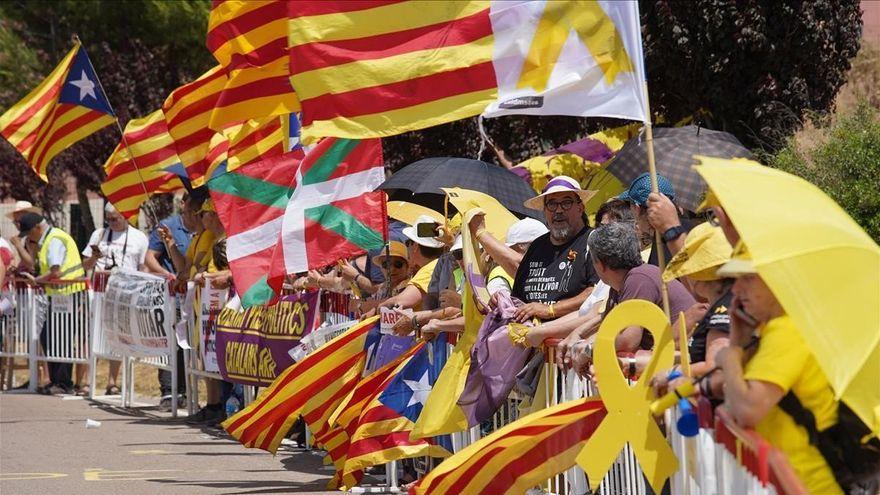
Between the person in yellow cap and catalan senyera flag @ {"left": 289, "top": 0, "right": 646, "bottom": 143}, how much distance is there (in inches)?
67.5

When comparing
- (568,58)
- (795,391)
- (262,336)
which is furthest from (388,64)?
(262,336)

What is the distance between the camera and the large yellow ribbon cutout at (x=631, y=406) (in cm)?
593

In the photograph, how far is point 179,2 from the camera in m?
29.7

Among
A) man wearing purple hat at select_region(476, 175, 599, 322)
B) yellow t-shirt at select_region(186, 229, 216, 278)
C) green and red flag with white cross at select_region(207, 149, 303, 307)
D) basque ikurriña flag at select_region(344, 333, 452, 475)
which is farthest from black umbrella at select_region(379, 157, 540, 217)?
man wearing purple hat at select_region(476, 175, 599, 322)

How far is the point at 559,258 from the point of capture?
8.82m

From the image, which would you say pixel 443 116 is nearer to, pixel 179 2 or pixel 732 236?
pixel 732 236

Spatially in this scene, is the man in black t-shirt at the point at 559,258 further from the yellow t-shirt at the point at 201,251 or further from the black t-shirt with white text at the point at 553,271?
the yellow t-shirt at the point at 201,251

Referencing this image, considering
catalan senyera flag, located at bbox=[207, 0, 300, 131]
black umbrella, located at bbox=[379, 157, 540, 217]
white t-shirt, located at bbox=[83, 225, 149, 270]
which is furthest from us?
white t-shirt, located at bbox=[83, 225, 149, 270]

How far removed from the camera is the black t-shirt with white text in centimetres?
866

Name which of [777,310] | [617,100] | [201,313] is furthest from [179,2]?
[777,310]

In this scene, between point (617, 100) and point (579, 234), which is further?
point (579, 234)

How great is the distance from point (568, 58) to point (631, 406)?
1675mm

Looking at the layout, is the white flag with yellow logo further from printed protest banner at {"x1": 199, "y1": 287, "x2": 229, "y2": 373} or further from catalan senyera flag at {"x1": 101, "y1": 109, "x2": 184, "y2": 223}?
catalan senyera flag at {"x1": 101, "y1": 109, "x2": 184, "y2": 223}

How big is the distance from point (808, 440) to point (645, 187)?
130 inches
